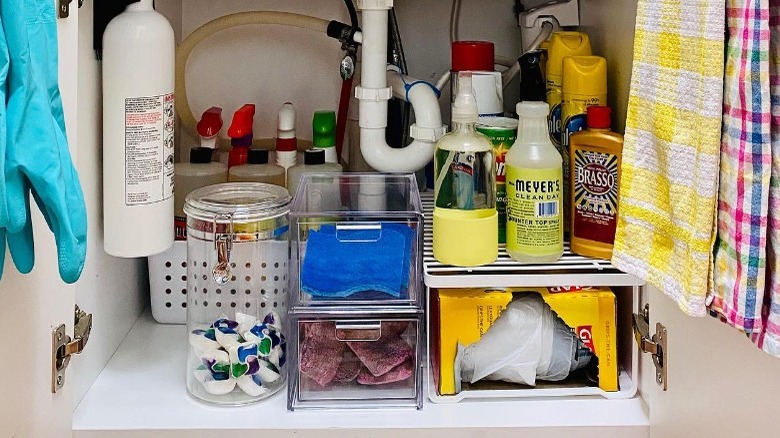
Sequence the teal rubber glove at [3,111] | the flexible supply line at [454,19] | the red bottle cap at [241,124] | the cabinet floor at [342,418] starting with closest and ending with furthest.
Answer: the teal rubber glove at [3,111] → the cabinet floor at [342,418] → the red bottle cap at [241,124] → the flexible supply line at [454,19]

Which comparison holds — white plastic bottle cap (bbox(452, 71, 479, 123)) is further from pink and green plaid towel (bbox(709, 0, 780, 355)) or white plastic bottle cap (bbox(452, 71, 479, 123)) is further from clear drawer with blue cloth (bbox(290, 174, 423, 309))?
pink and green plaid towel (bbox(709, 0, 780, 355))

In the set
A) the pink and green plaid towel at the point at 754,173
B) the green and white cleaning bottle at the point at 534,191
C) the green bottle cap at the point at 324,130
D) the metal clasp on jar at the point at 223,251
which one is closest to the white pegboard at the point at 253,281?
the metal clasp on jar at the point at 223,251

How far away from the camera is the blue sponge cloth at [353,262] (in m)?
1.00

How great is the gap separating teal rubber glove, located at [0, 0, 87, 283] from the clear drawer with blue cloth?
1.11ft

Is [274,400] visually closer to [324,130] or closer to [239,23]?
[324,130]

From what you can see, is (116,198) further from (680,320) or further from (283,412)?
(680,320)

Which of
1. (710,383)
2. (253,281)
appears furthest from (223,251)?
(710,383)

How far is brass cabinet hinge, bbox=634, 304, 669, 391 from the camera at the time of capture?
910 millimetres

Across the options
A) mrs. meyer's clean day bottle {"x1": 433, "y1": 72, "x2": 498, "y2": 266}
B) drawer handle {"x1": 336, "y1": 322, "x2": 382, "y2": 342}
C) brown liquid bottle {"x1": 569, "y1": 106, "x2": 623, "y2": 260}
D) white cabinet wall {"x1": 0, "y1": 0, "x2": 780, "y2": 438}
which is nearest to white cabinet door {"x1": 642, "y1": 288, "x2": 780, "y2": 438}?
white cabinet wall {"x1": 0, "y1": 0, "x2": 780, "y2": 438}

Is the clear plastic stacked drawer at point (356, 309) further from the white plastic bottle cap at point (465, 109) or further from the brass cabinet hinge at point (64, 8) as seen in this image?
the brass cabinet hinge at point (64, 8)

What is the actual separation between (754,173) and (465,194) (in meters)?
0.40

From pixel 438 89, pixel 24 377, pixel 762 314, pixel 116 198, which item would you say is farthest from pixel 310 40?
pixel 762 314

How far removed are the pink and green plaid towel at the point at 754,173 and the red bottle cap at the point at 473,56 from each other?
0.50 m

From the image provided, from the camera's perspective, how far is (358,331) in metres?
1.01
